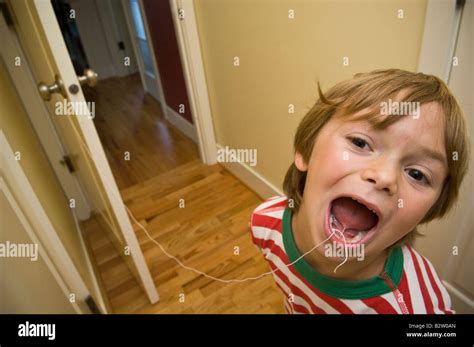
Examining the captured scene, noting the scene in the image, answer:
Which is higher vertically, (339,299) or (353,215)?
(353,215)

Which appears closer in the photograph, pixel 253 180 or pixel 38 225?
pixel 38 225

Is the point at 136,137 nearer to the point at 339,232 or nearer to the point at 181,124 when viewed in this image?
the point at 181,124

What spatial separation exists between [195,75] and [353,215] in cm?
161

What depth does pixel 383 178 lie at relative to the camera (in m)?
0.49

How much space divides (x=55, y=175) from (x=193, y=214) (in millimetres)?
795

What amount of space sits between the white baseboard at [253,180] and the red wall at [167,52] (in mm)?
645

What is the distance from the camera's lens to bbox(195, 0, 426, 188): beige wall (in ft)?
3.13

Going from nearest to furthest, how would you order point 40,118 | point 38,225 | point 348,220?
point 348,220, point 38,225, point 40,118

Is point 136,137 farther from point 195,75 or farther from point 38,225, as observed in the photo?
point 38,225

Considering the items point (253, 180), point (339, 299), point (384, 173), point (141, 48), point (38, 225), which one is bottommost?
point (253, 180)

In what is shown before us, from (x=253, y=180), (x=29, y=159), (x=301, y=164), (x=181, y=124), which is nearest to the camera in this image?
(x=301, y=164)

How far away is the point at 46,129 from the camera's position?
5.42ft

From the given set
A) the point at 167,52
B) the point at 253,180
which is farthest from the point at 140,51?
the point at 253,180

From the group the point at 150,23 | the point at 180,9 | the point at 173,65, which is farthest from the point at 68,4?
the point at 180,9
